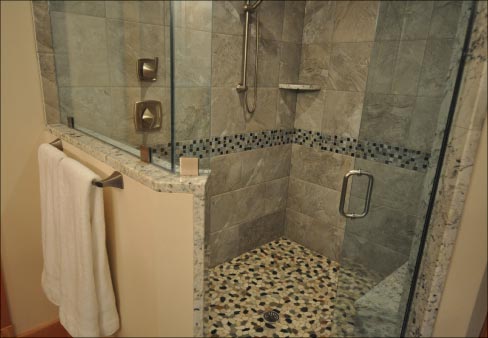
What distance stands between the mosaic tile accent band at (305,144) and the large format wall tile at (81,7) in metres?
0.85

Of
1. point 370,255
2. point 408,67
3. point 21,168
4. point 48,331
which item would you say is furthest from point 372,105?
point 48,331

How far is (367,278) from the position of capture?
154 centimetres

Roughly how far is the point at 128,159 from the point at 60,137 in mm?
516

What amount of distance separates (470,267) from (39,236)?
1.81m

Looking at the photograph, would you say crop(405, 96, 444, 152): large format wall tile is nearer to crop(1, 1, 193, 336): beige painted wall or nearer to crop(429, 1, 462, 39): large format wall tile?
crop(429, 1, 462, 39): large format wall tile

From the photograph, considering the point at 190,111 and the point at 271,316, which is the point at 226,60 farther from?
the point at 271,316

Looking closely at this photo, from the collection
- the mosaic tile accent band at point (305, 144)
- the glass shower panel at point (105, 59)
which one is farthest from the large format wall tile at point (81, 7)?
the mosaic tile accent band at point (305, 144)

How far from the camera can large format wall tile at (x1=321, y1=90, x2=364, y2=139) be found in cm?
220

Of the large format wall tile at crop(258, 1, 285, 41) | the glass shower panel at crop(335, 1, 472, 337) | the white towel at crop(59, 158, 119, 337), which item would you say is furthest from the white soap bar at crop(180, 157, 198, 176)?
the large format wall tile at crop(258, 1, 285, 41)

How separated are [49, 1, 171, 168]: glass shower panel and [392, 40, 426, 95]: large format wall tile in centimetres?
97

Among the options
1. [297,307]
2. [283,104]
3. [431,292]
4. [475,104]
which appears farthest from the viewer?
[283,104]

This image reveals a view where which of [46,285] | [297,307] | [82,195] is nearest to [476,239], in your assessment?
[82,195]

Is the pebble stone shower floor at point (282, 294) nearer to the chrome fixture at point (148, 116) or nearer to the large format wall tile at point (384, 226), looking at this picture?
the large format wall tile at point (384, 226)

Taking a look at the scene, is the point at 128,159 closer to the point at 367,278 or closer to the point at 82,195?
the point at 82,195
